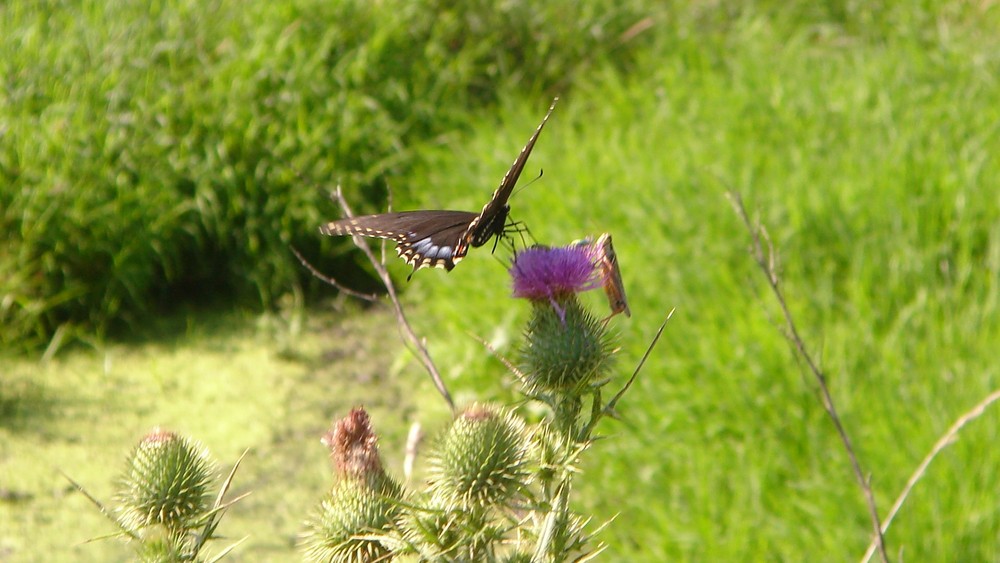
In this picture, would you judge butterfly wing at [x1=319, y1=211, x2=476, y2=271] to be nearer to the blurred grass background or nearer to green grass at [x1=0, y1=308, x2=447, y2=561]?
the blurred grass background

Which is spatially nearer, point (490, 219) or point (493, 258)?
point (490, 219)

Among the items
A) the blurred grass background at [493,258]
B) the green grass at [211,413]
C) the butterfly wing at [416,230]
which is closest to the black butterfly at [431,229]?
the butterfly wing at [416,230]

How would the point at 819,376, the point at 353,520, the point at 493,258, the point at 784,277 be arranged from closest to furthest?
the point at 353,520
the point at 819,376
the point at 784,277
the point at 493,258

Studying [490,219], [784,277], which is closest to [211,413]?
[784,277]

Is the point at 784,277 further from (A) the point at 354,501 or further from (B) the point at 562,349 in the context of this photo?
(A) the point at 354,501

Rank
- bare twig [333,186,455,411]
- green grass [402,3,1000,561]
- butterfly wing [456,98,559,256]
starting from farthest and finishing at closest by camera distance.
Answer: green grass [402,3,1000,561] → butterfly wing [456,98,559,256] → bare twig [333,186,455,411]

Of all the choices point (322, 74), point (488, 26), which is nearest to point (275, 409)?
point (322, 74)

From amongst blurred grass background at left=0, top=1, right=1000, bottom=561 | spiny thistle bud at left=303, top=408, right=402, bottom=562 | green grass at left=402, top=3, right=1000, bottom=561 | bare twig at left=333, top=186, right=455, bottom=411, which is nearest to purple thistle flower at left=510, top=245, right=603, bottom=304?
bare twig at left=333, top=186, right=455, bottom=411
